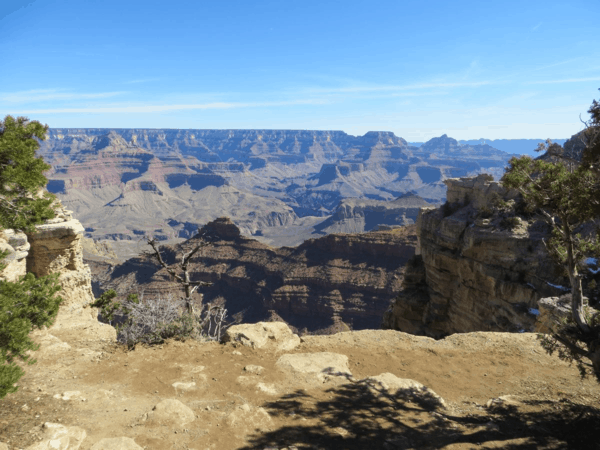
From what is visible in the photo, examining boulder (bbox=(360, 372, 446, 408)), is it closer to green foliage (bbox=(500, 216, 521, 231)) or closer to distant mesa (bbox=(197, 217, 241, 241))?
green foliage (bbox=(500, 216, 521, 231))

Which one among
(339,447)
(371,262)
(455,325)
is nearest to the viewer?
(339,447)

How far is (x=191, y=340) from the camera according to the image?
1097cm

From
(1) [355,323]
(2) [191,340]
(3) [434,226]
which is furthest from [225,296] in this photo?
(2) [191,340]

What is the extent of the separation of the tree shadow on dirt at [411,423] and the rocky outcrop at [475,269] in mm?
11341

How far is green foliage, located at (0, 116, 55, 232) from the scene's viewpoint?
22.7ft

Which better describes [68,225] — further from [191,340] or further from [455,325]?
[455,325]

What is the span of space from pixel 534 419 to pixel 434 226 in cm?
2178

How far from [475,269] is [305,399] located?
762 inches

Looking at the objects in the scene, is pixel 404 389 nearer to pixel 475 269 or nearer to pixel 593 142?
pixel 593 142

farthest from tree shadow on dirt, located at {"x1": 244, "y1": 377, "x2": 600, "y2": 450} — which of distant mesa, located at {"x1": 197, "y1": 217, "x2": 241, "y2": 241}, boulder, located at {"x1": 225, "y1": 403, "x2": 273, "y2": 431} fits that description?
distant mesa, located at {"x1": 197, "y1": 217, "x2": 241, "y2": 241}

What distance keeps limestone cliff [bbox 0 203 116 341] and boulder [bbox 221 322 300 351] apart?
17.8 ft

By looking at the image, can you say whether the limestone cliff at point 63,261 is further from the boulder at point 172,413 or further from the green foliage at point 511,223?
the green foliage at point 511,223

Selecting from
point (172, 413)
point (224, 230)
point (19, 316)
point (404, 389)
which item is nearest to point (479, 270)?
point (404, 389)

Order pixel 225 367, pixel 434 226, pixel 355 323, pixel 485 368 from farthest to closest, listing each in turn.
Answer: pixel 355 323 → pixel 434 226 → pixel 485 368 → pixel 225 367
